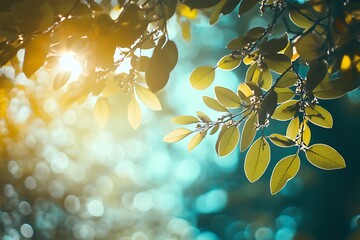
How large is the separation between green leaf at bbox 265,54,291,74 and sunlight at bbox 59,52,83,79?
523 mm

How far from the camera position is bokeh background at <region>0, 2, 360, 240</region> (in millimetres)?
6227

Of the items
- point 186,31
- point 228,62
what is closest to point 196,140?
point 228,62

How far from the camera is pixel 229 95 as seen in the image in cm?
135

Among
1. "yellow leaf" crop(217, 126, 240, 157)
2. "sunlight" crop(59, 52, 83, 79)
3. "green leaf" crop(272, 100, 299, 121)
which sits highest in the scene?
"sunlight" crop(59, 52, 83, 79)

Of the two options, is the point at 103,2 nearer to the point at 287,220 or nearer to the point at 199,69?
the point at 199,69

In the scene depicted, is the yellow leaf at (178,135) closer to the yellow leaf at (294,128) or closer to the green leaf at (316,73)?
the yellow leaf at (294,128)

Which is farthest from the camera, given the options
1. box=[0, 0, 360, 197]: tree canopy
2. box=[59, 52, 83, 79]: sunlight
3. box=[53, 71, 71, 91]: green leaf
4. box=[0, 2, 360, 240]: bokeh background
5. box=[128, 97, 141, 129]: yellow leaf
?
box=[0, 2, 360, 240]: bokeh background

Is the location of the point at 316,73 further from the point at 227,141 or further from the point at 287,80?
the point at 227,141

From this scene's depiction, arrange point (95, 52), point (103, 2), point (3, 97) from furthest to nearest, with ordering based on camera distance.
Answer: point (3, 97)
point (103, 2)
point (95, 52)

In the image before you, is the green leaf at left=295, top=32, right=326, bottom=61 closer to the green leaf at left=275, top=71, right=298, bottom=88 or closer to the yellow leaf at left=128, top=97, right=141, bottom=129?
the green leaf at left=275, top=71, right=298, bottom=88

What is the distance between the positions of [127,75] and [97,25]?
38 cm

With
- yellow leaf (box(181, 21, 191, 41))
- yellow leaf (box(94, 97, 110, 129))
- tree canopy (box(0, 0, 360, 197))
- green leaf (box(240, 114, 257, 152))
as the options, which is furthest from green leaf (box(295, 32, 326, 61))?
yellow leaf (box(181, 21, 191, 41))

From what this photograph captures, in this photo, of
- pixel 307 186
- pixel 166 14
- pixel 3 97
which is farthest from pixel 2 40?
pixel 307 186

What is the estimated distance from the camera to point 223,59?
50.8 inches
